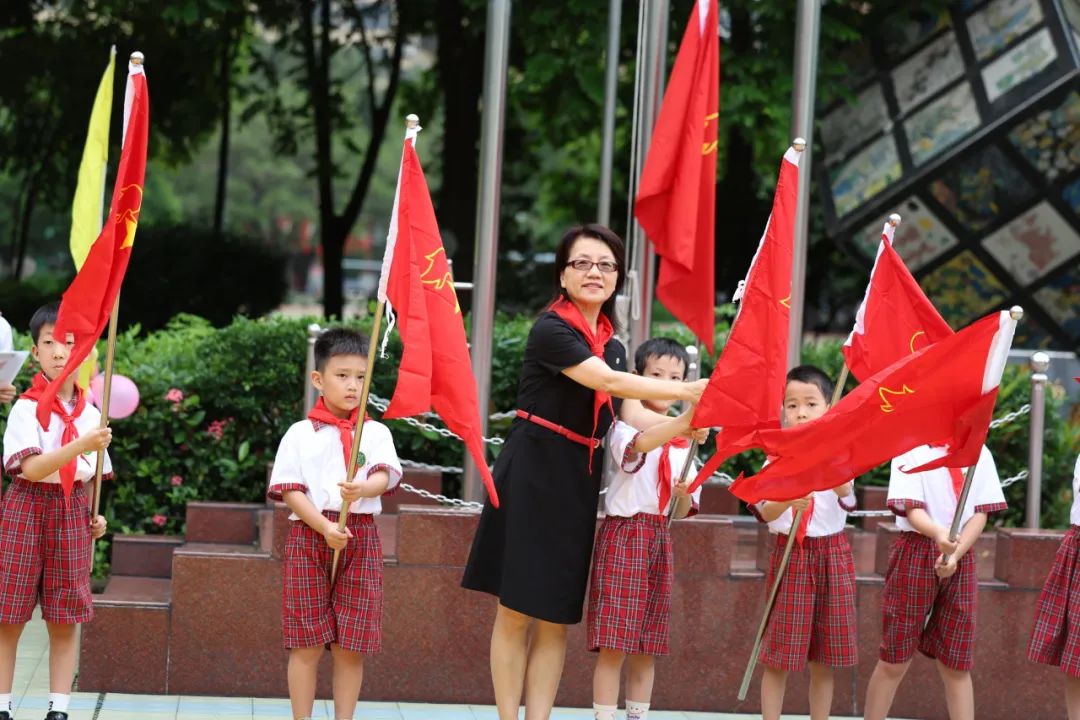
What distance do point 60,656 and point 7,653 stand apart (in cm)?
19

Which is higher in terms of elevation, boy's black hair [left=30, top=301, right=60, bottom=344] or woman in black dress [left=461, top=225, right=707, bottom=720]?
boy's black hair [left=30, top=301, right=60, bottom=344]

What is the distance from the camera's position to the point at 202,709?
21.7 feet

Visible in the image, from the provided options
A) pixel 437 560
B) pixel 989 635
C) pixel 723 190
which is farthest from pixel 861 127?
pixel 437 560

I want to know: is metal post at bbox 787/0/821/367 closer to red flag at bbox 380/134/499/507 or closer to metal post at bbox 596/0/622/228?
metal post at bbox 596/0/622/228

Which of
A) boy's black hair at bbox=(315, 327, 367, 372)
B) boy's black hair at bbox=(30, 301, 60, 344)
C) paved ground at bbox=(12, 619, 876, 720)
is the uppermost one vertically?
boy's black hair at bbox=(30, 301, 60, 344)

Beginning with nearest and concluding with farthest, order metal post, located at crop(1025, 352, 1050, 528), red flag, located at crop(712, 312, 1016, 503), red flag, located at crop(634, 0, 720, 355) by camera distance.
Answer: red flag, located at crop(712, 312, 1016, 503) < red flag, located at crop(634, 0, 720, 355) < metal post, located at crop(1025, 352, 1050, 528)

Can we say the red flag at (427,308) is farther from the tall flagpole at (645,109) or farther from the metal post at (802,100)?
the metal post at (802,100)

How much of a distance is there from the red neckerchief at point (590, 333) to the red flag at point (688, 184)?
4.64 feet

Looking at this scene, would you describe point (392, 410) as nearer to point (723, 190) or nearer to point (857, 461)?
point (857, 461)

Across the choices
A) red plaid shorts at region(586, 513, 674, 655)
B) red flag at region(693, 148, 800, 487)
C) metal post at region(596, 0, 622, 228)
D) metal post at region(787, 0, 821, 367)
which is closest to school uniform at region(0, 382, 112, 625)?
red plaid shorts at region(586, 513, 674, 655)

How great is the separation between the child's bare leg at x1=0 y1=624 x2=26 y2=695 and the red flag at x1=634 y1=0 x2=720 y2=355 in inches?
123

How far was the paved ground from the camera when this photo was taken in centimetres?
646

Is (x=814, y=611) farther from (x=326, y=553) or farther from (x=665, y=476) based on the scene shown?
(x=326, y=553)

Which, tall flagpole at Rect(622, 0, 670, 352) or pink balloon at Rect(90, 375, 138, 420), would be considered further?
→ tall flagpole at Rect(622, 0, 670, 352)
